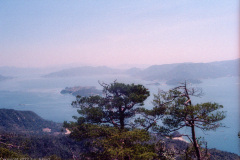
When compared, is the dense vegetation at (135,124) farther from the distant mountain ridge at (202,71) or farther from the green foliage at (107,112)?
the distant mountain ridge at (202,71)

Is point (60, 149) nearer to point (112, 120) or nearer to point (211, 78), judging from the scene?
point (112, 120)

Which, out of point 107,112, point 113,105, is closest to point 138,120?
point 113,105

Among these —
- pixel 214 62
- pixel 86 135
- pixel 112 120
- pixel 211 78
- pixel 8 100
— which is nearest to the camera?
pixel 86 135

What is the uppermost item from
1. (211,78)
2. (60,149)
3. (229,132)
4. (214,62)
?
(214,62)

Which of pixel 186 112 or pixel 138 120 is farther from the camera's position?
pixel 138 120

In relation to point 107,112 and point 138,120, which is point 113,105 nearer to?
point 107,112

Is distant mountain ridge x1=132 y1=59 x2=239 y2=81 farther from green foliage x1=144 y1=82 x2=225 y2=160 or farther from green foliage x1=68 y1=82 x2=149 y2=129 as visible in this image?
green foliage x1=144 y1=82 x2=225 y2=160

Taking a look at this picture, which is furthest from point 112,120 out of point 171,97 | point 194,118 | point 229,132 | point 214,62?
point 214,62

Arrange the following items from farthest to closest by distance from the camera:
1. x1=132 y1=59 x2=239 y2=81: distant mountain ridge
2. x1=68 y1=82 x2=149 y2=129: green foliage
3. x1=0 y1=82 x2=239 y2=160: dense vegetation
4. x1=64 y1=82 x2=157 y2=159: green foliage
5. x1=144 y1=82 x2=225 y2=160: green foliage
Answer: x1=132 y1=59 x2=239 y2=81: distant mountain ridge
x1=68 y1=82 x2=149 y2=129: green foliage
x1=64 y1=82 x2=157 y2=159: green foliage
x1=144 y1=82 x2=225 y2=160: green foliage
x1=0 y1=82 x2=239 y2=160: dense vegetation

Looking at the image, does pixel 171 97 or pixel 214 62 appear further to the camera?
pixel 214 62

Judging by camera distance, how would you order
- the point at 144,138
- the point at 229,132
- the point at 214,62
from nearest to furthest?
the point at 144,138
the point at 229,132
the point at 214,62

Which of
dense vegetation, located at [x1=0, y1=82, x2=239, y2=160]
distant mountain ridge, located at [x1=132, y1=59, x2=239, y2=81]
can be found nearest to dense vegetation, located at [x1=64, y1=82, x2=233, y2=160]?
dense vegetation, located at [x1=0, y1=82, x2=239, y2=160]
